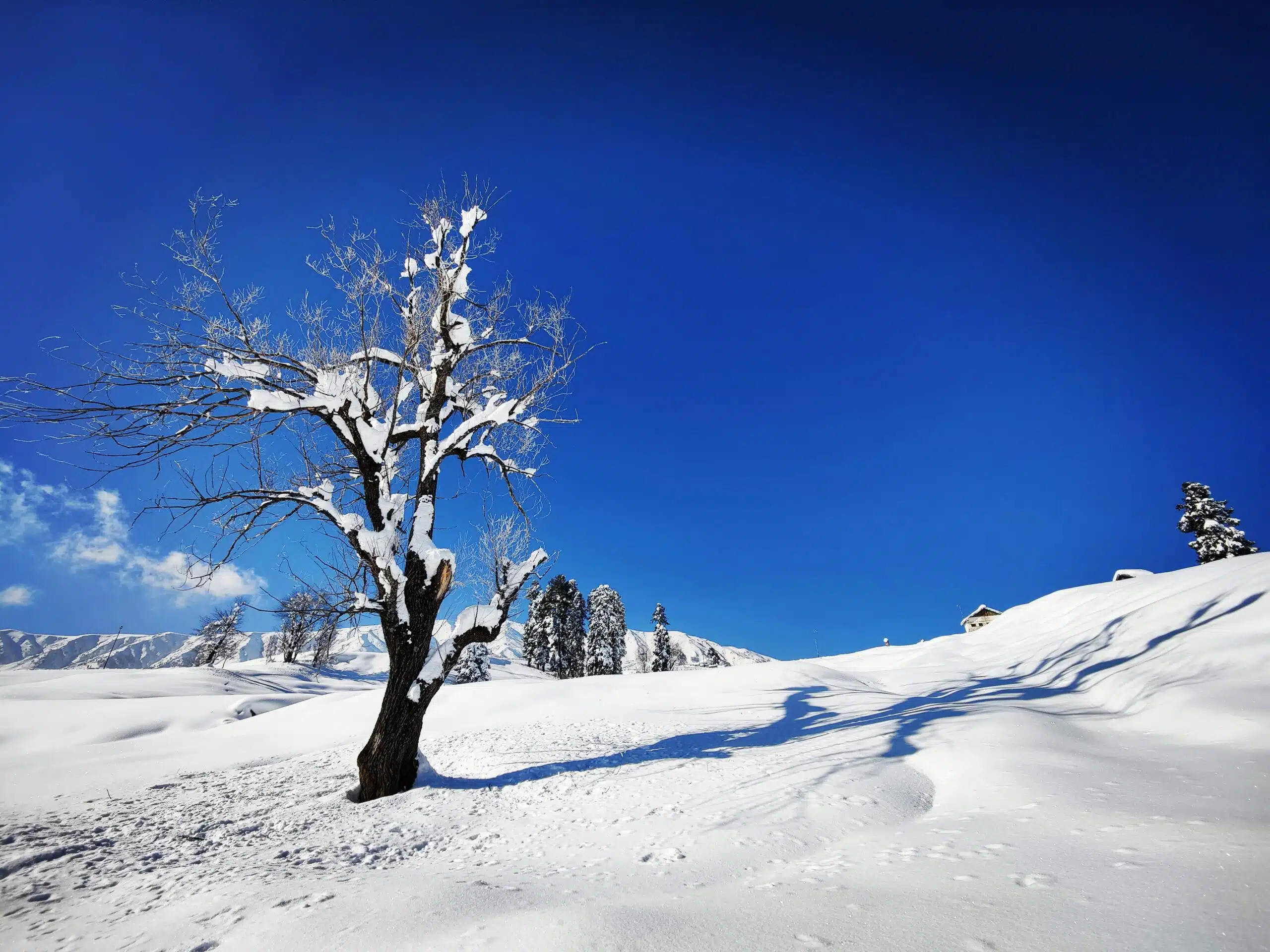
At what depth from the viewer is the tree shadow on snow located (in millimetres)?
6695

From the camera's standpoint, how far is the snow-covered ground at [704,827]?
231 centimetres

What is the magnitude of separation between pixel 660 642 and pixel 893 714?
1677 inches

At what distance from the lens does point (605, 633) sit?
44750 mm

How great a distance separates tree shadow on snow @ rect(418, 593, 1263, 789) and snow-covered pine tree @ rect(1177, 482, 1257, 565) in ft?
90.3

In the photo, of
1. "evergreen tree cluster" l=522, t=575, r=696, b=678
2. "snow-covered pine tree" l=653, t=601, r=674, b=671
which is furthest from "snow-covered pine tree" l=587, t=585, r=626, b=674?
"snow-covered pine tree" l=653, t=601, r=674, b=671

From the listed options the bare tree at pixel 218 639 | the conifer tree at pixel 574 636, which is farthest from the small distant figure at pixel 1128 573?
the bare tree at pixel 218 639

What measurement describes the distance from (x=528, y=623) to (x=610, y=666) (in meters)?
8.02

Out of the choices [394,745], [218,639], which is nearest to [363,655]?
[218,639]

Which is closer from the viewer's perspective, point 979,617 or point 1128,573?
point 1128,573

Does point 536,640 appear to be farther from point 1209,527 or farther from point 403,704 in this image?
point 1209,527

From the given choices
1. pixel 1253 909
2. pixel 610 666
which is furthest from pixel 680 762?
pixel 610 666

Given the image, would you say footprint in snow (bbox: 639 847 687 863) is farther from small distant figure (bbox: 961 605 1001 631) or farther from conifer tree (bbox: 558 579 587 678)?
small distant figure (bbox: 961 605 1001 631)

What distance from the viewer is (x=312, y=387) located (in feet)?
22.4

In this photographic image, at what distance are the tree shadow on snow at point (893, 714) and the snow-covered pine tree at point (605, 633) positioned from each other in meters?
32.7
